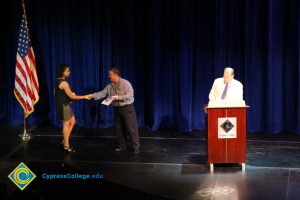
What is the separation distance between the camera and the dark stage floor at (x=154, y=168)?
6.39m

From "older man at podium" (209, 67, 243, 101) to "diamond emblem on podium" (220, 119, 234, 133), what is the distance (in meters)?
0.50

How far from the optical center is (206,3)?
9352mm

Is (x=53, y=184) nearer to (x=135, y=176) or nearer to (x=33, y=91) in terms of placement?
(x=135, y=176)

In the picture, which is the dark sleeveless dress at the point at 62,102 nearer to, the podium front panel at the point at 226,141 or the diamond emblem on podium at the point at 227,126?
the podium front panel at the point at 226,141

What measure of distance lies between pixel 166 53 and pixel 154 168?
286 centimetres

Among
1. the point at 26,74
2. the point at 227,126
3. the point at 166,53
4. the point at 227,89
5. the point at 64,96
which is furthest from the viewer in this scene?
the point at 166,53

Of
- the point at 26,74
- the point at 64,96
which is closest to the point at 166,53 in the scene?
the point at 64,96

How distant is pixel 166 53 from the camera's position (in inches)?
378

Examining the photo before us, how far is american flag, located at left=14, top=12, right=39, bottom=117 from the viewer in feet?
30.7

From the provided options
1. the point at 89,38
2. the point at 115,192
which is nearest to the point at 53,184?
the point at 115,192

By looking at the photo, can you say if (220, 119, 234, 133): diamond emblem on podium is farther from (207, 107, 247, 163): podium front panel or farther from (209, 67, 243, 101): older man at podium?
(209, 67, 243, 101): older man at podium

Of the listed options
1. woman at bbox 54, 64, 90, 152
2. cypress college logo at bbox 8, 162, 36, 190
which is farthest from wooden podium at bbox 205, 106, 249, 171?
cypress college logo at bbox 8, 162, 36, 190

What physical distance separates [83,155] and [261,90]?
10.9ft

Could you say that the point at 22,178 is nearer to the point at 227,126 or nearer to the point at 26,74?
the point at 227,126
